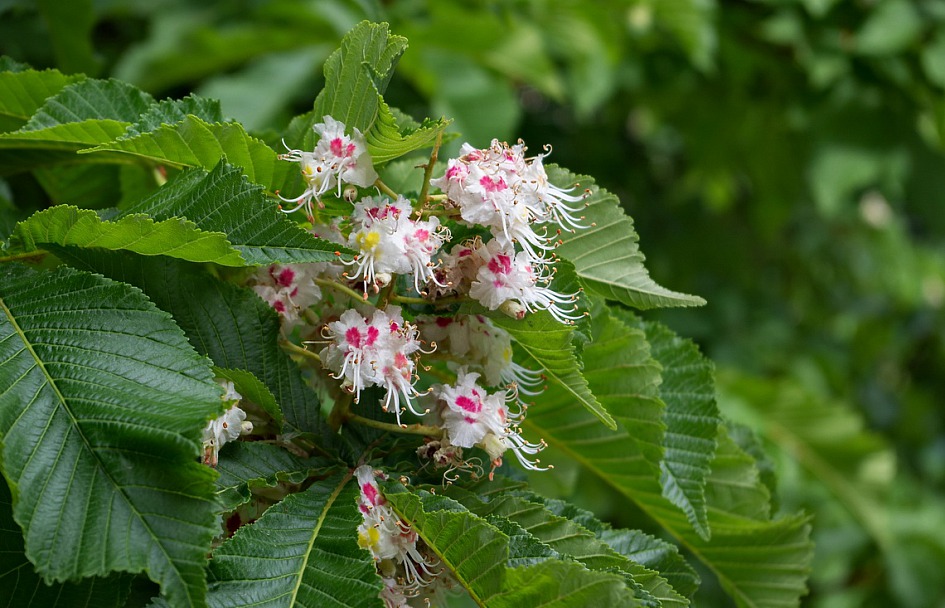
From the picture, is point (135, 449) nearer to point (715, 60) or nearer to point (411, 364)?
point (411, 364)

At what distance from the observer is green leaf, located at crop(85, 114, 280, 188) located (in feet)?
1.96

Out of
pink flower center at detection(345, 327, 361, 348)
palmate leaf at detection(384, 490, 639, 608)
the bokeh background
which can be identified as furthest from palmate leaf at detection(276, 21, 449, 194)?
the bokeh background

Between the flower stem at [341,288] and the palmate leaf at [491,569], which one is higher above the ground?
the flower stem at [341,288]

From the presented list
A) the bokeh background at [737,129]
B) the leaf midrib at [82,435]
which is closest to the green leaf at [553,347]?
the leaf midrib at [82,435]

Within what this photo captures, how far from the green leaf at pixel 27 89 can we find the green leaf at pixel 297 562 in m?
0.39

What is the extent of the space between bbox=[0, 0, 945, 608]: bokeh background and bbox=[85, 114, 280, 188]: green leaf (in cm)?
63

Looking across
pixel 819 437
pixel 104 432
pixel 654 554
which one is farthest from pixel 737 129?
pixel 104 432

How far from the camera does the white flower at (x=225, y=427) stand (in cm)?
54

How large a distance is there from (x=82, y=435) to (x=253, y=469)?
0.34 feet

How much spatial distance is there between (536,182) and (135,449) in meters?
0.28

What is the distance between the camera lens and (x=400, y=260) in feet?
1.87

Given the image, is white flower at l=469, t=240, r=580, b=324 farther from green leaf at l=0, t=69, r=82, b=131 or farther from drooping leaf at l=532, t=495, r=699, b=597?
green leaf at l=0, t=69, r=82, b=131

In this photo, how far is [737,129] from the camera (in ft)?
7.80

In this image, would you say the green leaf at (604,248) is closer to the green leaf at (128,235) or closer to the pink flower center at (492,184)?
the pink flower center at (492,184)
